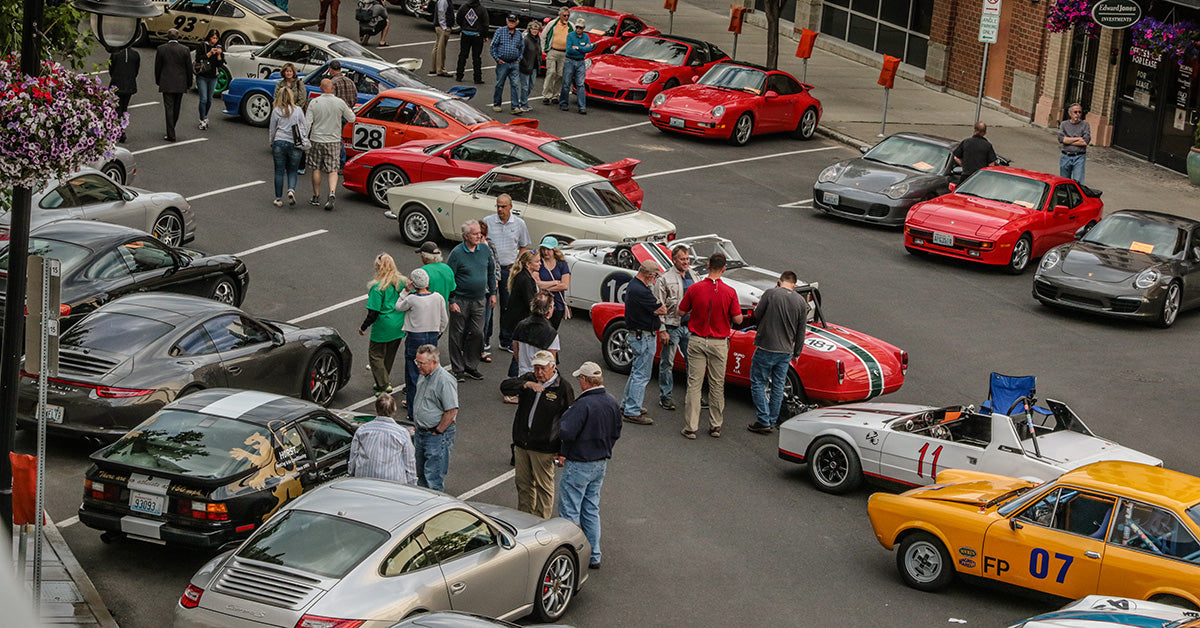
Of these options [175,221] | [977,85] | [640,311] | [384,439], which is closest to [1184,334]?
[640,311]

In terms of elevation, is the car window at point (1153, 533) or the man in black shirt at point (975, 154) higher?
the man in black shirt at point (975, 154)

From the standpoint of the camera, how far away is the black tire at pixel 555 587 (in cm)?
930

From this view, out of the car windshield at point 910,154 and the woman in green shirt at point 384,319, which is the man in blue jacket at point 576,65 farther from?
the woman in green shirt at point 384,319

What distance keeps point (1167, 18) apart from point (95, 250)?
21128 mm

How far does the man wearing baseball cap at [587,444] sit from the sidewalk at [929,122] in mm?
15096

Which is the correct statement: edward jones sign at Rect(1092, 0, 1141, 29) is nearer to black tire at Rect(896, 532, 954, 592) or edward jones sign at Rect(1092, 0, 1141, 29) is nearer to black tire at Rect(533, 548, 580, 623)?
black tire at Rect(896, 532, 954, 592)

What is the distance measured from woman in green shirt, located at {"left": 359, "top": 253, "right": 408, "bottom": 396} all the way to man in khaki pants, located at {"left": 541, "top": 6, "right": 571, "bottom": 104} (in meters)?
15.9

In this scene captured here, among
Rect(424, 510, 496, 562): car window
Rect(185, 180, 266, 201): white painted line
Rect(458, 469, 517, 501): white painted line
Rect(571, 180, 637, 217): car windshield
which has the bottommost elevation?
Rect(458, 469, 517, 501): white painted line

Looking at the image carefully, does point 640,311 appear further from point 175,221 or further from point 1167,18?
point 1167,18

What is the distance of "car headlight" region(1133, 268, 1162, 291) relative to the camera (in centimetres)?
1789

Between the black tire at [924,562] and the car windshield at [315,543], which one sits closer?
the car windshield at [315,543]

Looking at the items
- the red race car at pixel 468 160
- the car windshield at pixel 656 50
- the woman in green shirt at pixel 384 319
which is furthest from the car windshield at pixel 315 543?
the car windshield at pixel 656 50

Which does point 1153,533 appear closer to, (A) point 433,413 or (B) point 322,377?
(A) point 433,413

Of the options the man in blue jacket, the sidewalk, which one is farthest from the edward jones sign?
the man in blue jacket
